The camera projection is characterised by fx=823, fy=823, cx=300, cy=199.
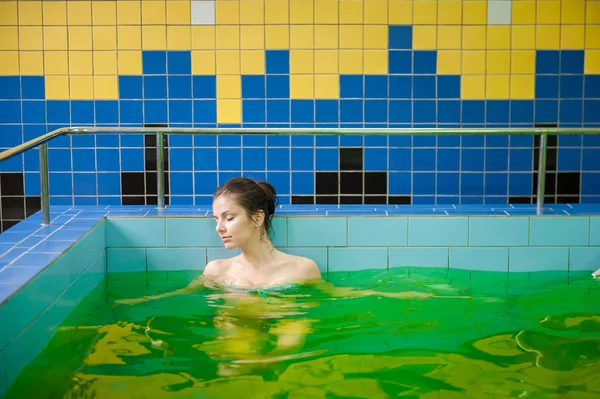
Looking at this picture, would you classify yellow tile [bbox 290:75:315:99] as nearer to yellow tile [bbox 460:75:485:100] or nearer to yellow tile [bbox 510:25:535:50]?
yellow tile [bbox 460:75:485:100]

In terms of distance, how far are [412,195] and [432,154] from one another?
13.2 inches

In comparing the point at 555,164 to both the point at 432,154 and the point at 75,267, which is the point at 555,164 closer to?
the point at 432,154

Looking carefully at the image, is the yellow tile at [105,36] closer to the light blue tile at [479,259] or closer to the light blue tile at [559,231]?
the light blue tile at [479,259]

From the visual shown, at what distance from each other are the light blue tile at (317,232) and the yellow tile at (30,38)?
255 cm

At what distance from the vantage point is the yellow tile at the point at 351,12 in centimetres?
595

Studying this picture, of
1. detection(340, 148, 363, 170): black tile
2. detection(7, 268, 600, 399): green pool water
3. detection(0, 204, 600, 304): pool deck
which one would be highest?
detection(340, 148, 363, 170): black tile

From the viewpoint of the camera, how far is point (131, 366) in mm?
3119

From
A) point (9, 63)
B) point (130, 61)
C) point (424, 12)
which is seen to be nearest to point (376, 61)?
point (424, 12)

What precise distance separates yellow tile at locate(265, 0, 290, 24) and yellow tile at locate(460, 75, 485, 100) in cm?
136

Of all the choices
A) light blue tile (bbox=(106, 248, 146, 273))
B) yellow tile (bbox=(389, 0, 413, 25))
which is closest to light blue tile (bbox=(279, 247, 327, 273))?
light blue tile (bbox=(106, 248, 146, 273))

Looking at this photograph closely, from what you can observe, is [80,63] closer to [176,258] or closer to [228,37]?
[228,37]

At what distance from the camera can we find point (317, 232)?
191 inches

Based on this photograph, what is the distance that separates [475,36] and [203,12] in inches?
77.9

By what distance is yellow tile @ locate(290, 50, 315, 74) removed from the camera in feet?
19.7
